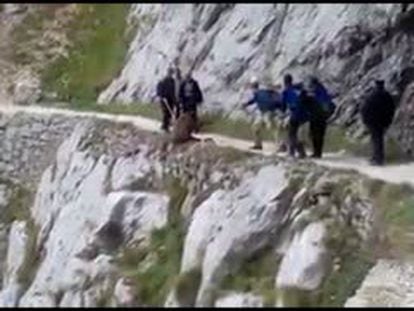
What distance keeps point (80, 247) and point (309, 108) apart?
6.22 metres

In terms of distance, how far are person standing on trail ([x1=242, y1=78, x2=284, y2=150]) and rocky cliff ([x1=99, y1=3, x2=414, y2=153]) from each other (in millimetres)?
2087

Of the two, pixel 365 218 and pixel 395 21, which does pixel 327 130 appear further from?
pixel 365 218

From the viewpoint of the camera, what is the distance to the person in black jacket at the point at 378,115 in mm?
28047

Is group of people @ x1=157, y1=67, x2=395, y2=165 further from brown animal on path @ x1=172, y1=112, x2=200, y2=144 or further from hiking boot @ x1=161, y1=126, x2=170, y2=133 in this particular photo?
hiking boot @ x1=161, y1=126, x2=170, y2=133

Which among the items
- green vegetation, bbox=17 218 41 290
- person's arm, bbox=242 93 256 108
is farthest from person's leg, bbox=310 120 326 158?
green vegetation, bbox=17 218 41 290

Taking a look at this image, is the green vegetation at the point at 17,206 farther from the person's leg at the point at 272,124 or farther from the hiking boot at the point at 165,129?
the person's leg at the point at 272,124

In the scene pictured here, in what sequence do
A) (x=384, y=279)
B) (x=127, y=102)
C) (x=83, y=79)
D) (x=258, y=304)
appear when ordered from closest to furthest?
(x=384, y=279) → (x=258, y=304) → (x=127, y=102) → (x=83, y=79)

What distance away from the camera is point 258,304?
2389cm

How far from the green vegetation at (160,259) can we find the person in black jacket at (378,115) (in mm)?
3999

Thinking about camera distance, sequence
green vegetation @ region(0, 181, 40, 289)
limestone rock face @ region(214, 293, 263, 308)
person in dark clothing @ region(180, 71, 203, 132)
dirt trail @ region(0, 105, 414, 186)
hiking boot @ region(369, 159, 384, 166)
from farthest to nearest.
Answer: green vegetation @ region(0, 181, 40, 289) < person in dark clothing @ region(180, 71, 203, 132) < hiking boot @ region(369, 159, 384, 166) < dirt trail @ region(0, 105, 414, 186) < limestone rock face @ region(214, 293, 263, 308)

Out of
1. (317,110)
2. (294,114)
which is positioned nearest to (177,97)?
(294,114)

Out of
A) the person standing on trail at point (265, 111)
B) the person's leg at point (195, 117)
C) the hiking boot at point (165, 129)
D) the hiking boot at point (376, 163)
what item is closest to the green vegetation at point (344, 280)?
the hiking boot at point (376, 163)

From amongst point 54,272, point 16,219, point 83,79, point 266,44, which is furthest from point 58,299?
point 83,79

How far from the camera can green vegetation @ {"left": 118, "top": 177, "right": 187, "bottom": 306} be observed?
87.8 ft
